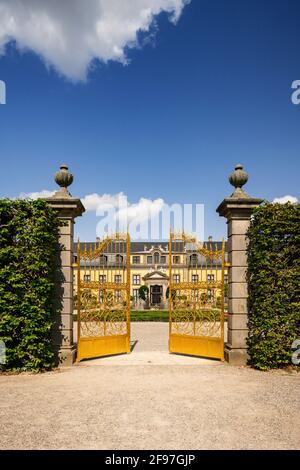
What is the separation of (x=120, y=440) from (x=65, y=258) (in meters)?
4.84

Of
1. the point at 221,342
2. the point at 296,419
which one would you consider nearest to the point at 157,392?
the point at 296,419

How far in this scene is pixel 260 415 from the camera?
15.4 feet

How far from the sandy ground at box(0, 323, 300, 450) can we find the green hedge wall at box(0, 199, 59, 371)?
0.59 m

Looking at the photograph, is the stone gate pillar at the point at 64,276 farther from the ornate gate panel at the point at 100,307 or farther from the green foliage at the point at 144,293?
the green foliage at the point at 144,293

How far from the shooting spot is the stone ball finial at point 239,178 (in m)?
8.36

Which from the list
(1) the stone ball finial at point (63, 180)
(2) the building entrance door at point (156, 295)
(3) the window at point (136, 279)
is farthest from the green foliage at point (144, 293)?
(1) the stone ball finial at point (63, 180)

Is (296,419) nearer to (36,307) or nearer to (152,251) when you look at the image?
(36,307)

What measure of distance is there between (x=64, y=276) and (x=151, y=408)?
13.2 feet

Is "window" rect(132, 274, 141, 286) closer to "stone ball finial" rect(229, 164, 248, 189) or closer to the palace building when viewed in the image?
the palace building

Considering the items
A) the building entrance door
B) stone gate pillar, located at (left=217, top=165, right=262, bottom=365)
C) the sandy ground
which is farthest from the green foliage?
the sandy ground

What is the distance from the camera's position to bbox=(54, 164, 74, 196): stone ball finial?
831 cm

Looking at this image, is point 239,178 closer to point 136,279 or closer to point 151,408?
point 151,408

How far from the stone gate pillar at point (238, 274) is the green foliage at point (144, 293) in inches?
1479

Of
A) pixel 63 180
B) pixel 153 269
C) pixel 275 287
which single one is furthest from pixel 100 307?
pixel 153 269
